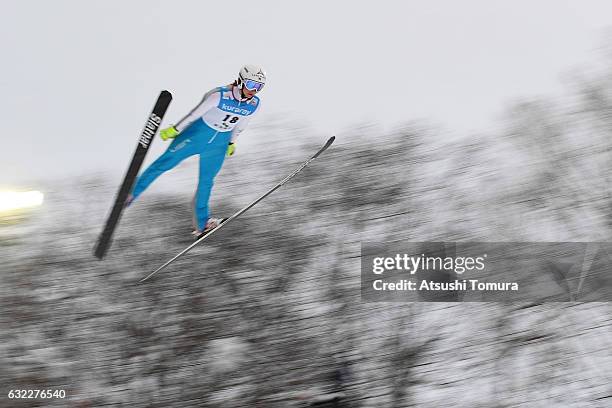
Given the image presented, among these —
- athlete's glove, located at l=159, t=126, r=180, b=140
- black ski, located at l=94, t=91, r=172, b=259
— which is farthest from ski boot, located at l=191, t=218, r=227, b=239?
athlete's glove, located at l=159, t=126, r=180, b=140

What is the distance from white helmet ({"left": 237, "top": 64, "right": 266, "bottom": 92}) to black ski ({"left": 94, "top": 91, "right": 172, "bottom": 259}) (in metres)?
0.59

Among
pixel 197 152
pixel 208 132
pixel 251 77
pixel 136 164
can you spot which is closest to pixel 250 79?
pixel 251 77

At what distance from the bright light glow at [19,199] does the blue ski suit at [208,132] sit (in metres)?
3.62

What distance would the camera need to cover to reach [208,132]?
20.2ft

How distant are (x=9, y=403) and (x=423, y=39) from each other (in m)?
12.0

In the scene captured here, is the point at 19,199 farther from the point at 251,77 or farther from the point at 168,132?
the point at 251,77

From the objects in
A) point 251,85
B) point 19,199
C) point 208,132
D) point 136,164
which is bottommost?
point 136,164

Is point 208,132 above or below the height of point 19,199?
below

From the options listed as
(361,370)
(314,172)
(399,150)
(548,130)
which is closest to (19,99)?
(314,172)

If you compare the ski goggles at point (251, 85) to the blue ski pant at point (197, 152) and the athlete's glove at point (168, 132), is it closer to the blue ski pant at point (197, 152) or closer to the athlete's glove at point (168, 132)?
the blue ski pant at point (197, 152)

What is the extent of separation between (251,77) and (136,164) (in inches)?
45.9

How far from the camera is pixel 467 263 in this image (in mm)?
9711

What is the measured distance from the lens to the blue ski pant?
6164 mm

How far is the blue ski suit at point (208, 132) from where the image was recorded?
6.07 metres
